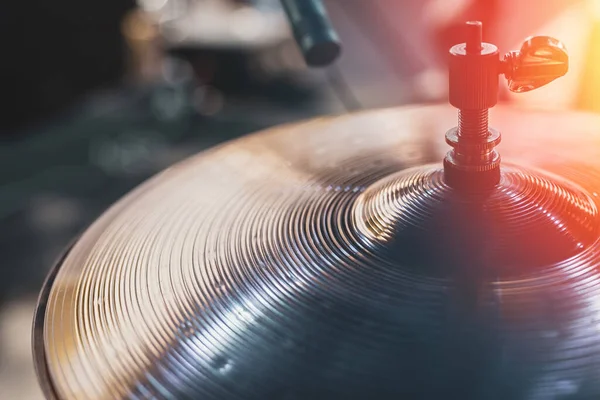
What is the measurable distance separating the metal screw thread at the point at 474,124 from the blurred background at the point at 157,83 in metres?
1.25

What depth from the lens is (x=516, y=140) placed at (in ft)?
2.52

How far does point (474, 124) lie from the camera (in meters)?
0.55

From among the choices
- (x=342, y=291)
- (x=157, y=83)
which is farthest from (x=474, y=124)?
(x=157, y=83)

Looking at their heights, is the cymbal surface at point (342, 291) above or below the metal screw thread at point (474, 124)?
below

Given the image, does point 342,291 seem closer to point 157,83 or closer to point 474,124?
point 474,124

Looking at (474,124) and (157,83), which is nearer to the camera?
(474,124)

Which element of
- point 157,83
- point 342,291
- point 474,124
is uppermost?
point 157,83

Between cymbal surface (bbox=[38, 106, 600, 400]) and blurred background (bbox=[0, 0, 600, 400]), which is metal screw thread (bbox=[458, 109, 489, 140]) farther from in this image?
blurred background (bbox=[0, 0, 600, 400])

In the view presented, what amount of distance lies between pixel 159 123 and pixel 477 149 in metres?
2.25

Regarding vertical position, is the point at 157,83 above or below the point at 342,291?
above

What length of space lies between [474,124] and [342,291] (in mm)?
176

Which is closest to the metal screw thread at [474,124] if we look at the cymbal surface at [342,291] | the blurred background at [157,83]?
the cymbal surface at [342,291]

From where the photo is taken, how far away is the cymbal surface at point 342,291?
426mm

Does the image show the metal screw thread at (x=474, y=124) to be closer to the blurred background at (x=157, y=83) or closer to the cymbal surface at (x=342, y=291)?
the cymbal surface at (x=342, y=291)
